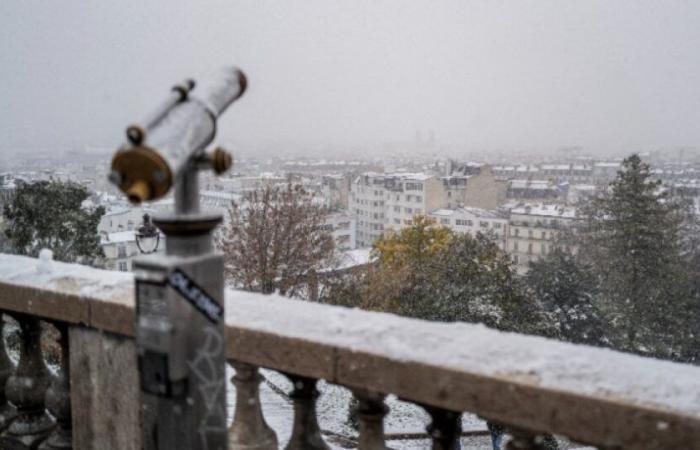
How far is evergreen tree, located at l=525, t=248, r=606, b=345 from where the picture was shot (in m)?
29.3

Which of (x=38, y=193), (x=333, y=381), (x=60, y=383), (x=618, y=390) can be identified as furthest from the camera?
(x=38, y=193)

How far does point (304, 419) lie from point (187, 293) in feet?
3.23

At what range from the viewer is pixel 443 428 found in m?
2.28

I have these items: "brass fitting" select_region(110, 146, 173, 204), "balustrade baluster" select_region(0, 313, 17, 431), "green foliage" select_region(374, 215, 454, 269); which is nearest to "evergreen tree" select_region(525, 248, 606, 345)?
"green foliage" select_region(374, 215, 454, 269)

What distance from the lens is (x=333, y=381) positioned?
239 cm

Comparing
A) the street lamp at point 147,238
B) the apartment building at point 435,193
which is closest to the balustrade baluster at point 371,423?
the street lamp at point 147,238

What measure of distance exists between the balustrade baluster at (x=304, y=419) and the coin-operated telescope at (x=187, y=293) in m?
0.56

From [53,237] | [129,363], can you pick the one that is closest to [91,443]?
[129,363]

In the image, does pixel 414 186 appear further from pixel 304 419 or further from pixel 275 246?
pixel 304 419

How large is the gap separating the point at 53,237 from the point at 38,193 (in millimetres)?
2025

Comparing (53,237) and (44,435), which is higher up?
(44,435)

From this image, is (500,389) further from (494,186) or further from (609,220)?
(494,186)

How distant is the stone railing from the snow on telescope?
0.91m

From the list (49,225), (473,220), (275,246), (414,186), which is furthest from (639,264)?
(414,186)
